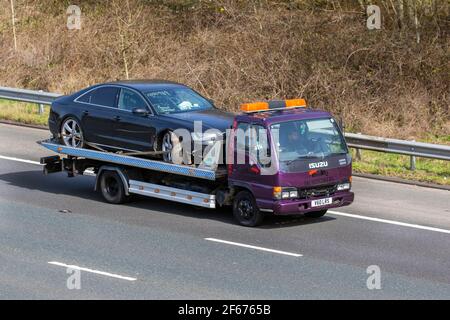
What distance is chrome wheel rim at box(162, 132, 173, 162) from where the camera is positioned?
16.1 metres

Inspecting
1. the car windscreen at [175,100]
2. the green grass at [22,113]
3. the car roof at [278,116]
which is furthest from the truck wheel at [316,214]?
the green grass at [22,113]

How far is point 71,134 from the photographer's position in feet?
58.5

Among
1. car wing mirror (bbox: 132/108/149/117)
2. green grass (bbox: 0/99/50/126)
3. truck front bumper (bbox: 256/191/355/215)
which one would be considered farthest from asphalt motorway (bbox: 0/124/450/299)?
green grass (bbox: 0/99/50/126)

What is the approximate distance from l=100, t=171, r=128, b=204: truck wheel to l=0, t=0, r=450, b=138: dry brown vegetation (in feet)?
25.7

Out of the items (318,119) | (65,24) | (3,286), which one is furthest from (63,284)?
(65,24)

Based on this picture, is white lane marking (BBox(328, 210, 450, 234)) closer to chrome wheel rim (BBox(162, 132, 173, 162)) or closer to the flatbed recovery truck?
the flatbed recovery truck

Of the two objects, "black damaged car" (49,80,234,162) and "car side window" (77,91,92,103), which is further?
"car side window" (77,91,92,103)

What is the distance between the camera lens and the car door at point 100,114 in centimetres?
1714

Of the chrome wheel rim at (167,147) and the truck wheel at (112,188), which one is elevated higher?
the chrome wheel rim at (167,147)

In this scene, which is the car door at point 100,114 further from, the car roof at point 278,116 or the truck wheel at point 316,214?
the truck wheel at point 316,214

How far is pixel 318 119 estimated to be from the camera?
15453 mm

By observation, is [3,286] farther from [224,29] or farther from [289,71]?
[224,29]

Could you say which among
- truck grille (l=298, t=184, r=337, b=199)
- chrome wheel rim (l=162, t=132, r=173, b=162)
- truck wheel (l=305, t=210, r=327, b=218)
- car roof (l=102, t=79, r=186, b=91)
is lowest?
truck wheel (l=305, t=210, r=327, b=218)
